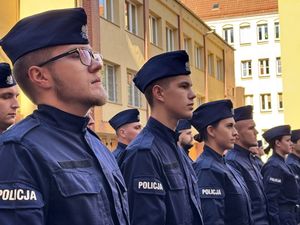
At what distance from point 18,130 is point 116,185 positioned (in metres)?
0.53

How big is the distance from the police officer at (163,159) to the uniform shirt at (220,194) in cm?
78

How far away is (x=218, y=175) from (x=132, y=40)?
57.8ft

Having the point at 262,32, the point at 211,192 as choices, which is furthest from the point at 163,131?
the point at 262,32

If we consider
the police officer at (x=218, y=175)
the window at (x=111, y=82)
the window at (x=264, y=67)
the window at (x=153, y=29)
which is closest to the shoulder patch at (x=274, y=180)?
the police officer at (x=218, y=175)

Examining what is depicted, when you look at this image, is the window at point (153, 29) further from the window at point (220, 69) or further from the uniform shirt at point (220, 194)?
the uniform shirt at point (220, 194)

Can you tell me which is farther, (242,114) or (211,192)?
(242,114)

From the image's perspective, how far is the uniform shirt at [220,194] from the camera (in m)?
5.11

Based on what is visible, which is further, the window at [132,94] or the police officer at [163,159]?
the window at [132,94]

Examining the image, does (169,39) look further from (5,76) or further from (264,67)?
(264,67)

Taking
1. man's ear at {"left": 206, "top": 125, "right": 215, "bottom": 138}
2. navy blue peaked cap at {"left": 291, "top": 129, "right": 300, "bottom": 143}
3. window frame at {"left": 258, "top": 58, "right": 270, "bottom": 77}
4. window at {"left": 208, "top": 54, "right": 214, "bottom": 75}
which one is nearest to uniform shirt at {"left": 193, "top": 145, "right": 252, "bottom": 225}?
man's ear at {"left": 206, "top": 125, "right": 215, "bottom": 138}

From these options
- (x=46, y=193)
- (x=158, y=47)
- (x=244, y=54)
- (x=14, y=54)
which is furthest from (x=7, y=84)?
(x=244, y=54)

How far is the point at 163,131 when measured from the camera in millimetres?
4336

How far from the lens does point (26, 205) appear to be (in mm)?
2365

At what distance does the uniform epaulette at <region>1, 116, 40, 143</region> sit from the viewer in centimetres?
254
